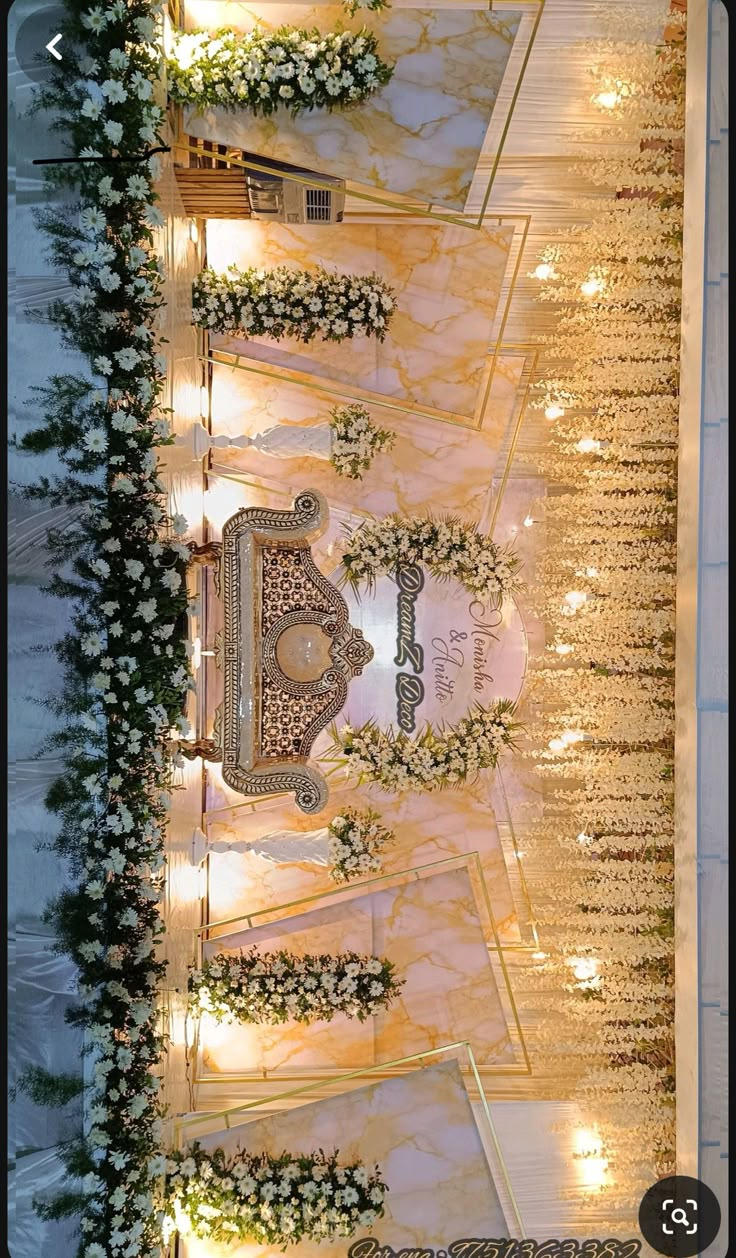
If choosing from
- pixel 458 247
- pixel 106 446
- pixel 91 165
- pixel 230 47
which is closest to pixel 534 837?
pixel 106 446

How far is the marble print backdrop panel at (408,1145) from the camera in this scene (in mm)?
5402

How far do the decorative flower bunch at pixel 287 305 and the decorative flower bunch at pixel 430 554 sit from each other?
4.89 ft

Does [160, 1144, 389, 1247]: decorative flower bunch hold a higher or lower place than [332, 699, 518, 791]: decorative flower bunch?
lower

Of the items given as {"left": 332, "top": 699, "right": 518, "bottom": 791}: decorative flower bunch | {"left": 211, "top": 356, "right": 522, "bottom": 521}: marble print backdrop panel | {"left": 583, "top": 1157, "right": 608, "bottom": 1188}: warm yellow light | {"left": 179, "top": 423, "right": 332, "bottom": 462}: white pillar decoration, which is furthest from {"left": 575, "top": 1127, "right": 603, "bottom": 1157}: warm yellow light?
{"left": 179, "top": 423, "right": 332, "bottom": 462}: white pillar decoration

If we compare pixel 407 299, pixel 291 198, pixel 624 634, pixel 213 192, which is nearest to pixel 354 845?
pixel 624 634

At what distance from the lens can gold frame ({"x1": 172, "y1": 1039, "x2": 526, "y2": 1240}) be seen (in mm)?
5348

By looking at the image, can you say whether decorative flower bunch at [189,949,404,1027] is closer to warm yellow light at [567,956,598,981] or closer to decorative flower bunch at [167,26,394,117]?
warm yellow light at [567,956,598,981]

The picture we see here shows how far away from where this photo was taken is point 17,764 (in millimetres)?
4320

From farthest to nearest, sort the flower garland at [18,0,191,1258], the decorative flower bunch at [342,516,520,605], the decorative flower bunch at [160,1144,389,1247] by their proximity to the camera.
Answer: the decorative flower bunch at [342,516,520,605], the decorative flower bunch at [160,1144,389,1247], the flower garland at [18,0,191,1258]

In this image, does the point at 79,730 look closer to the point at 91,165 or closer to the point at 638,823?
the point at 91,165

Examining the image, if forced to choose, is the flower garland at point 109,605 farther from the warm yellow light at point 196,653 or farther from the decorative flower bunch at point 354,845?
the decorative flower bunch at point 354,845

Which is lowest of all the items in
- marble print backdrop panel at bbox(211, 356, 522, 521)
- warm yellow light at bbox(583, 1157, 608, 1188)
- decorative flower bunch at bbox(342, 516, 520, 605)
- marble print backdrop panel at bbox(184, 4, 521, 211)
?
warm yellow light at bbox(583, 1157, 608, 1188)

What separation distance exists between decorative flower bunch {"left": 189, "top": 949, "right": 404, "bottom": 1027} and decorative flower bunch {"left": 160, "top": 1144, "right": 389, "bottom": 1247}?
880 mm

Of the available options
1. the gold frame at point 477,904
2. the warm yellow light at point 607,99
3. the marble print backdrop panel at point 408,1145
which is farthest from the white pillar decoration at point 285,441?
the marble print backdrop panel at point 408,1145
